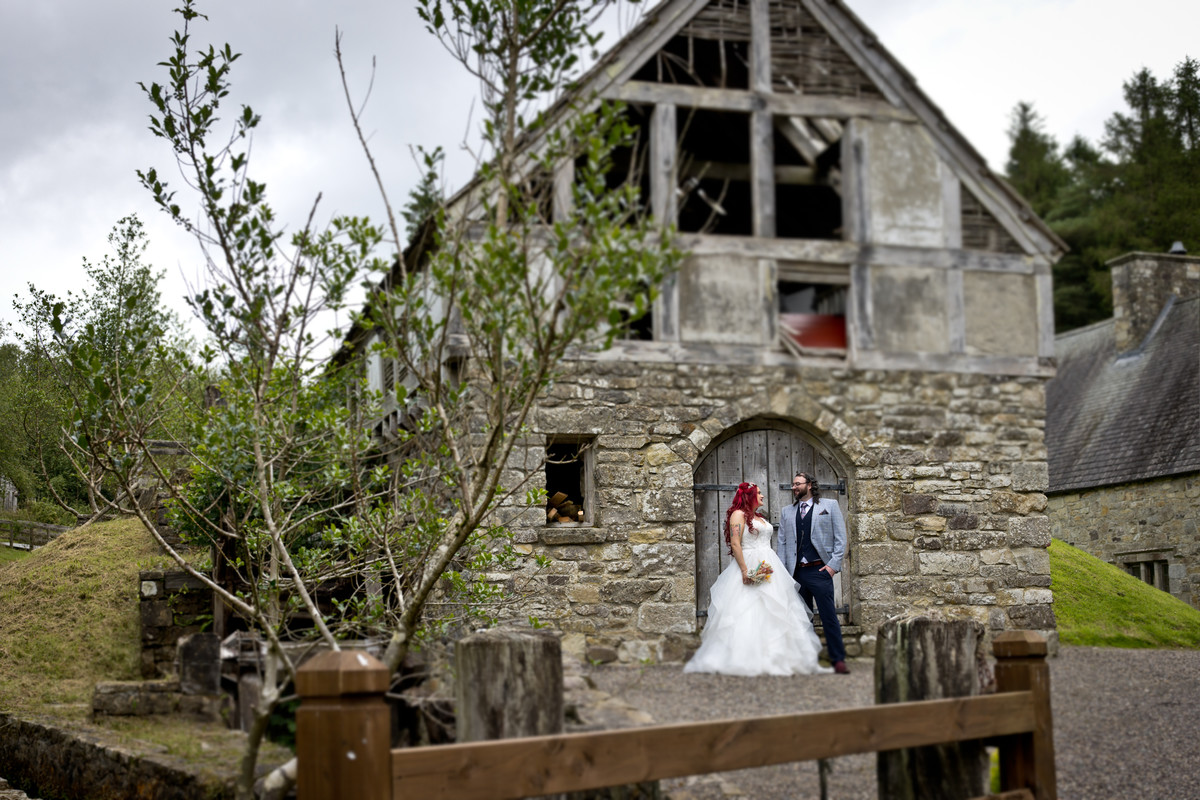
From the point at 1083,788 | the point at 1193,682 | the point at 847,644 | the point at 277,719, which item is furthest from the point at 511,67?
the point at 1193,682

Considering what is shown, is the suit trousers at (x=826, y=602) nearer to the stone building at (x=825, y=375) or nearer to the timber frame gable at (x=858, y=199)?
the stone building at (x=825, y=375)

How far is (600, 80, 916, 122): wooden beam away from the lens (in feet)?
33.9

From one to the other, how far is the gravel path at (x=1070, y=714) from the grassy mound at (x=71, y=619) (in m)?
4.47

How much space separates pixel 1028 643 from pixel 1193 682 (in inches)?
261

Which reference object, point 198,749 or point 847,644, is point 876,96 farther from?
point 198,749

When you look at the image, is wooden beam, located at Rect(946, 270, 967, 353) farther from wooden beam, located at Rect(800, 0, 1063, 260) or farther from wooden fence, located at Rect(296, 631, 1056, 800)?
wooden fence, located at Rect(296, 631, 1056, 800)

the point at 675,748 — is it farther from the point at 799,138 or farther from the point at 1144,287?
the point at 1144,287

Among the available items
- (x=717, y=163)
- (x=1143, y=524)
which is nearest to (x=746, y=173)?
(x=717, y=163)

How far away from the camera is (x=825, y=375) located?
34.0 ft

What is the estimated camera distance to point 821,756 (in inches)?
122

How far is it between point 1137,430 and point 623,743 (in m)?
17.2

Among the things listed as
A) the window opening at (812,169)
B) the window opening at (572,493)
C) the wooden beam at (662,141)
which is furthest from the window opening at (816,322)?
the window opening at (572,493)

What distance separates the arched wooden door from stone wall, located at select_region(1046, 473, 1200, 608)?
778 centimetres

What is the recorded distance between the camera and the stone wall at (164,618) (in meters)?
9.53
